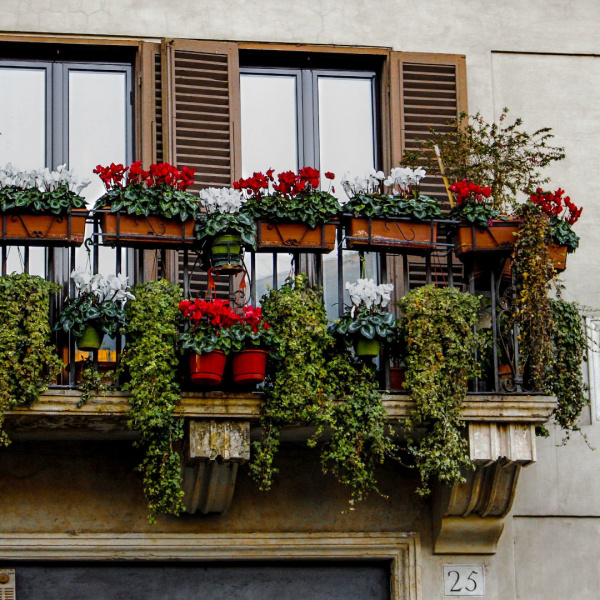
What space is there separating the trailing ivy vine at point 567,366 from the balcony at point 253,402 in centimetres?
26

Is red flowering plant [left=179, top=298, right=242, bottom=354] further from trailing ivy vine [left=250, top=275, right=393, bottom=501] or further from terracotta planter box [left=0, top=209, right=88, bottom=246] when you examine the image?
terracotta planter box [left=0, top=209, right=88, bottom=246]

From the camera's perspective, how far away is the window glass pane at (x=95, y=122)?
35.7ft

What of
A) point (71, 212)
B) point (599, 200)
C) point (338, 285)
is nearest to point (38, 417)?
point (71, 212)

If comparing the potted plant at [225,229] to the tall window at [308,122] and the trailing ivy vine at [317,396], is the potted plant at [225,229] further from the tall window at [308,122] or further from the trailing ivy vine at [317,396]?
the tall window at [308,122]

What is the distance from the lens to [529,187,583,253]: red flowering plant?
391 inches

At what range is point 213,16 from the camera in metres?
11.1

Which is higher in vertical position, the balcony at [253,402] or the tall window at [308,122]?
the tall window at [308,122]

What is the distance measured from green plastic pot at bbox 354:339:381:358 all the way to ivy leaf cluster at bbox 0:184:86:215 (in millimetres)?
1764

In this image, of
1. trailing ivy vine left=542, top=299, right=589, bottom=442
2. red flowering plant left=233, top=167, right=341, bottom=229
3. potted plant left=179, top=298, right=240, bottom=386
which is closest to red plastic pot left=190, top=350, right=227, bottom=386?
potted plant left=179, top=298, right=240, bottom=386

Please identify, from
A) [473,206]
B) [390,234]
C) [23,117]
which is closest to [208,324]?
[390,234]

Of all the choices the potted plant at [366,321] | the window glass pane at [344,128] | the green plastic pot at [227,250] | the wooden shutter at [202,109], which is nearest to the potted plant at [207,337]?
the green plastic pot at [227,250]

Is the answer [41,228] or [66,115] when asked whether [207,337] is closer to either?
[41,228]

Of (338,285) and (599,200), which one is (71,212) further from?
(599,200)

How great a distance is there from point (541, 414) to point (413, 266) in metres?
1.61
